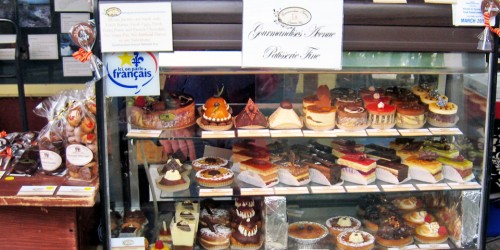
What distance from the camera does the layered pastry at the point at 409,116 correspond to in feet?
10.1

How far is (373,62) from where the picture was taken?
2863 millimetres

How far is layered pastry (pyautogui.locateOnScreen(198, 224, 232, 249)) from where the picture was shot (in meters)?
3.12

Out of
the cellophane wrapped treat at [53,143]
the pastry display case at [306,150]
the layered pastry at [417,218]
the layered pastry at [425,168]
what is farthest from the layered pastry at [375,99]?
the cellophane wrapped treat at [53,143]

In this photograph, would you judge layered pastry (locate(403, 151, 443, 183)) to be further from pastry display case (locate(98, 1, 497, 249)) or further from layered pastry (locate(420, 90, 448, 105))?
layered pastry (locate(420, 90, 448, 105))

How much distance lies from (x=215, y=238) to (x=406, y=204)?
1148 mm

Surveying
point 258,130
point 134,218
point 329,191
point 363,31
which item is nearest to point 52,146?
point 134,218

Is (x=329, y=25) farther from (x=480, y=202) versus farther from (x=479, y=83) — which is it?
(x=480, y=202)

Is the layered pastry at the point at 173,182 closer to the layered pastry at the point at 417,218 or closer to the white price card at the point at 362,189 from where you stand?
the white price card at the point at 362,189

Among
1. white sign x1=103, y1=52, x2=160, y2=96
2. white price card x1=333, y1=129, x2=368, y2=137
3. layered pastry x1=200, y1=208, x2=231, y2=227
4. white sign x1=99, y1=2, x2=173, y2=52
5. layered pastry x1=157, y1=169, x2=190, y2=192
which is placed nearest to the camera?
white sign x1=99, y1=2, x2=173, y2=52

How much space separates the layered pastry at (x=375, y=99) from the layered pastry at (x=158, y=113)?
97cm

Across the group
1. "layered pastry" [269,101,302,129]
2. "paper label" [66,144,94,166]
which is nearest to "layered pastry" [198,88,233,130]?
"layered pastry" [269,101,302,129]

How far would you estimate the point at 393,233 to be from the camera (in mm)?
3219

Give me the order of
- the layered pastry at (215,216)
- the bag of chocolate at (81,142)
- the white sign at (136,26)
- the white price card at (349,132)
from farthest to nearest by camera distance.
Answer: the layered pastry at (215,216)
the white price card at (349,132)
the bag of chocolate at (81,142)
the white sign at (136,26)

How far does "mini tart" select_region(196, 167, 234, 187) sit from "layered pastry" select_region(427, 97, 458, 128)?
3.66 ft
